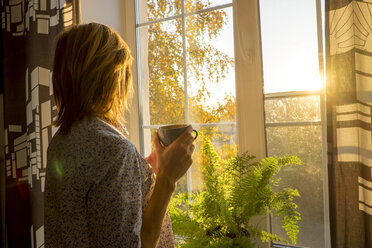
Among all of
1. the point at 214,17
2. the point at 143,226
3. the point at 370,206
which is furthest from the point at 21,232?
the point at 370,206

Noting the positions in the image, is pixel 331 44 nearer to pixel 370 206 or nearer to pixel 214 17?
pixel 370 206

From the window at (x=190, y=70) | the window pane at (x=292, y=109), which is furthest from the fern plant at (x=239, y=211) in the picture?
the window at (x=190, y=70)

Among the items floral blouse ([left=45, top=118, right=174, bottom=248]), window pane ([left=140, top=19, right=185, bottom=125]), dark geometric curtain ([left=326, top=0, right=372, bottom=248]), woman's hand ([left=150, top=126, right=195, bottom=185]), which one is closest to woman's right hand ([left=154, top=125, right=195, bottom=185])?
woman's hand ([left=150, top=126, right=195, bottom=185])

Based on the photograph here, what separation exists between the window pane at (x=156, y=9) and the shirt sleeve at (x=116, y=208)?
4.39 feet

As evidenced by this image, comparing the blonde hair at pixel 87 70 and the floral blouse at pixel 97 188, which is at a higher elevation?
the blonde hair at pixel 87 70

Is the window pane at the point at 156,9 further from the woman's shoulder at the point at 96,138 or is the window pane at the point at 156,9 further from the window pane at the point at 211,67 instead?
the woman's shoulder at the point at 96,138

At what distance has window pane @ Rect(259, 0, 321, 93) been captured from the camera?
141 centimetres

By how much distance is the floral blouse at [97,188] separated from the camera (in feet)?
2.23

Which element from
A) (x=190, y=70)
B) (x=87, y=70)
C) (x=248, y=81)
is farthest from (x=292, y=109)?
(x=87, y=70)

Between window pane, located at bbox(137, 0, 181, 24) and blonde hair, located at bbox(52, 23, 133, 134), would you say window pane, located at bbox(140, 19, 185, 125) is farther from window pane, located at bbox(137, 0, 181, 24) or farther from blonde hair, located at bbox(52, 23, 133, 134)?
blonde hair, located at bbox(52, 23, 133, 134)

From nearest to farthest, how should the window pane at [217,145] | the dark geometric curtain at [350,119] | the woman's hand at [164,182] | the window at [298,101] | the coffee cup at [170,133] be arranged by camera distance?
the woman's hand at [164,182]
the coffee cup at [170,133]
the dark geometric curtain at [350,119]
the window at [298,101]
the window pane at [217,145]

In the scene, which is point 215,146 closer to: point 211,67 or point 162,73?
point 211,67

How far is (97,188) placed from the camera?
0.69 m

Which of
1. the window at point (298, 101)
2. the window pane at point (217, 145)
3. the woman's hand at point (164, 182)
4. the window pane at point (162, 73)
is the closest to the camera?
the woman's hand at point (164, 182)
